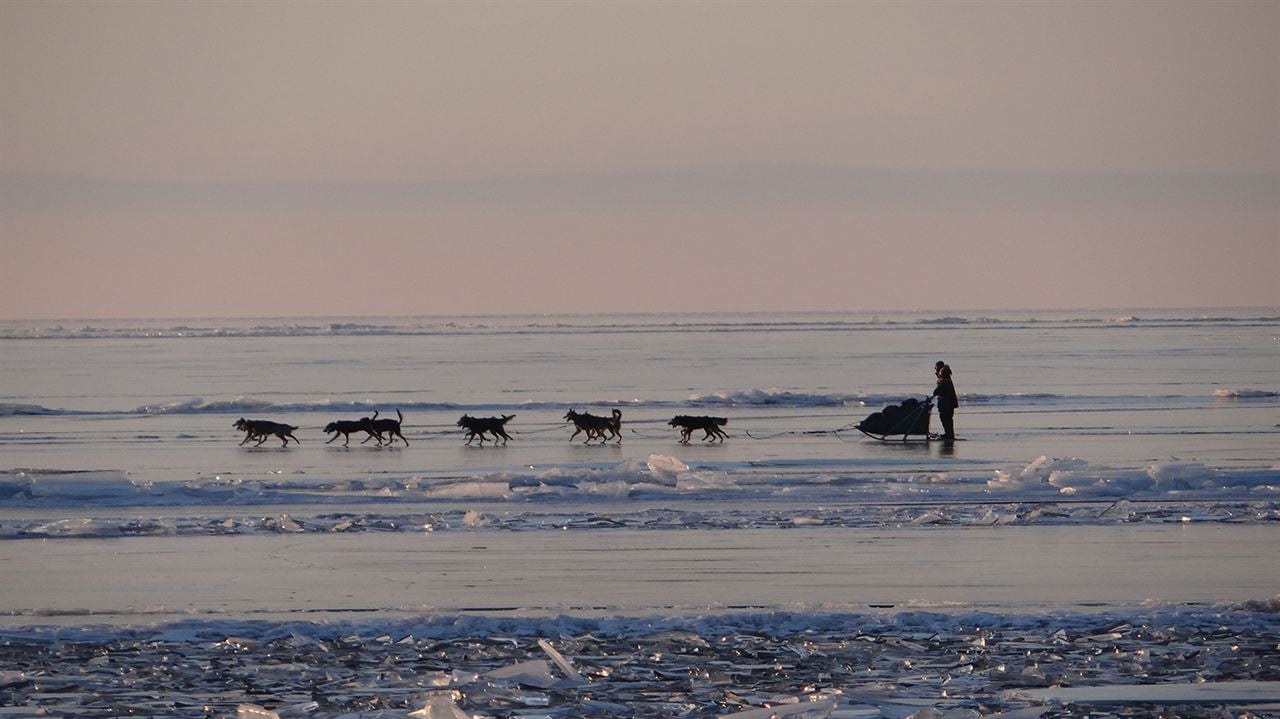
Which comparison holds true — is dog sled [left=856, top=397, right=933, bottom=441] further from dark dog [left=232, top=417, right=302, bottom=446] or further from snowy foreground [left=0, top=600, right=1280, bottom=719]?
snowy foreground [left=0, top=600, right=1280, bottom=719]

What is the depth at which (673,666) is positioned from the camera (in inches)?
348

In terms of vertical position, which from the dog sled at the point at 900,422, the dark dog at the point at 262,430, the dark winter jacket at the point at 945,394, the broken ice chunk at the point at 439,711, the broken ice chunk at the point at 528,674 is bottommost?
the broken ice chunk at the point at 439,711

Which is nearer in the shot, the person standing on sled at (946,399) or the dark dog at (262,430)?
the person standing on sled at (946,399)

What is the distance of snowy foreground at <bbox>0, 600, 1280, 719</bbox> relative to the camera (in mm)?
7988

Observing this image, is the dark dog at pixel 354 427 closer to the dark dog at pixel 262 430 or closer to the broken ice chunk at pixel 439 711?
the dark dog at pixel 262 430

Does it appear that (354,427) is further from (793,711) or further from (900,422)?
(793,711)

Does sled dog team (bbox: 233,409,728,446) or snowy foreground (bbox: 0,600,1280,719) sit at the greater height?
sled dog team (bbox: 233,409,728,446)

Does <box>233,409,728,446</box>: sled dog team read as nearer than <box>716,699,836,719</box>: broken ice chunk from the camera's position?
No

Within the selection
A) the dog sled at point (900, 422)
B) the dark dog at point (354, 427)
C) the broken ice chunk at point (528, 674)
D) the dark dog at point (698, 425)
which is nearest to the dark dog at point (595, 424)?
the dark dog at point (698, 425)

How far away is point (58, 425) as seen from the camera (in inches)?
1151

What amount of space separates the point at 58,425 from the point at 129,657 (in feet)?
71.8

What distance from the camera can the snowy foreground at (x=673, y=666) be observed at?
799cm

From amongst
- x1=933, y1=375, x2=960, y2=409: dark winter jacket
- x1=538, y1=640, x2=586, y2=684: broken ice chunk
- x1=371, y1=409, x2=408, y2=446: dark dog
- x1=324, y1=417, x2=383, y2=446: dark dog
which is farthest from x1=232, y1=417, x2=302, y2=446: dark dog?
x1=538, y1=640, x2=586, y2=684: broken ice chunk

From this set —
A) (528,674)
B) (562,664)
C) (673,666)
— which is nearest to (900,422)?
(673,666)
